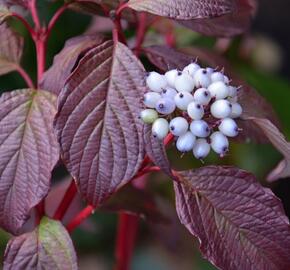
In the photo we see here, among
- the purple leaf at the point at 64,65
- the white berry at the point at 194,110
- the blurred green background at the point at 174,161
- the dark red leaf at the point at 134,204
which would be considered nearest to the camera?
the white berry at the point at 194,110

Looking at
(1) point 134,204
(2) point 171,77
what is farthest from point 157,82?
(1) point 134,204

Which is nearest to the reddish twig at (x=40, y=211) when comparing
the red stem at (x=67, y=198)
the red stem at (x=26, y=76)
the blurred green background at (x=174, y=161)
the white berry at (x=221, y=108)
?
the red stem at (x=67, y=198)

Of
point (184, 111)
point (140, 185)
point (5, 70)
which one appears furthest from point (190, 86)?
point (140, 185)

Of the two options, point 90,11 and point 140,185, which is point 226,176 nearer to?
point 90,11

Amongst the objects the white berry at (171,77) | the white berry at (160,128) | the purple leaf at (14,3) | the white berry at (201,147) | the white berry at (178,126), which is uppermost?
the white berry at (171,77)

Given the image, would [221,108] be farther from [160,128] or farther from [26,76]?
[26,76]

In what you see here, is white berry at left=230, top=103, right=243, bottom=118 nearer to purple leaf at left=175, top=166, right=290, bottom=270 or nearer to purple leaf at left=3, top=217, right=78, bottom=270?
purple leaf at left=175, top=166, right=290, bottom=270

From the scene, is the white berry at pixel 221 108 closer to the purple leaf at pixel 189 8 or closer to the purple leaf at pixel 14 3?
the purple leaf at pixel 189 8
